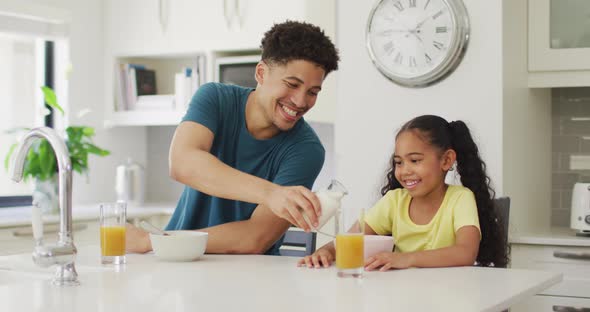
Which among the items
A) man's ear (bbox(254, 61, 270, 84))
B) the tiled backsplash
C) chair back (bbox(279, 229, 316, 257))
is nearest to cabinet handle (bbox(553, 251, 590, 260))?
the tiled backsplash

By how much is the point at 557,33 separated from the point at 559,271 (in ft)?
3.41

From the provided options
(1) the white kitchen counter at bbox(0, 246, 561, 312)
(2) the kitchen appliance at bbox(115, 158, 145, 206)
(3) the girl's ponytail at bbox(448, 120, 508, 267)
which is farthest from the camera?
(2) the kitchen appliance at bbox(115, 158, 145, 206)

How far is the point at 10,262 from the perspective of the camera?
6.73ft

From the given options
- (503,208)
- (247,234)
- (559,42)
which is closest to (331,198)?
(247,234)

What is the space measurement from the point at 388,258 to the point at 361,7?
192 cm

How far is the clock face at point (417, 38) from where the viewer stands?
11.0 ft

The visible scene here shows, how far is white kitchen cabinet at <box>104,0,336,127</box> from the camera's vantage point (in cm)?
402

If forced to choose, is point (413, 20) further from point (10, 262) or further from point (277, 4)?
point (10, 262)

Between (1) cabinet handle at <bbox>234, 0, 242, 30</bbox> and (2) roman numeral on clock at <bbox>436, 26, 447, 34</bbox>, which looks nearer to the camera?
(2) roman numeral on clock at <bbox>436, 26, 447, 34</bbox>

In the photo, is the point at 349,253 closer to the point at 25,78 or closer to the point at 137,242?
the point at 137,242

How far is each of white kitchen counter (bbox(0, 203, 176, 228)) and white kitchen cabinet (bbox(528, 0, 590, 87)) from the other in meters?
2.01

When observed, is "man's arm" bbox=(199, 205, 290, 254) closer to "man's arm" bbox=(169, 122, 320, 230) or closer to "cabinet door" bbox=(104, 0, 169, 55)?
"man's arm" bbox=(169, 122, 320, 230)

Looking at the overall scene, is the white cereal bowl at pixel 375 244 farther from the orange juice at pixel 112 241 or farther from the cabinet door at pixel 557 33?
the cabinet door at pixel 557 33

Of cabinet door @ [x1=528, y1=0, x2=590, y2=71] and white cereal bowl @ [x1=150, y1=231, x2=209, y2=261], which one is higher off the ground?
cabinet door @ [x1=528, y1=0, x2=590, y2=71]
